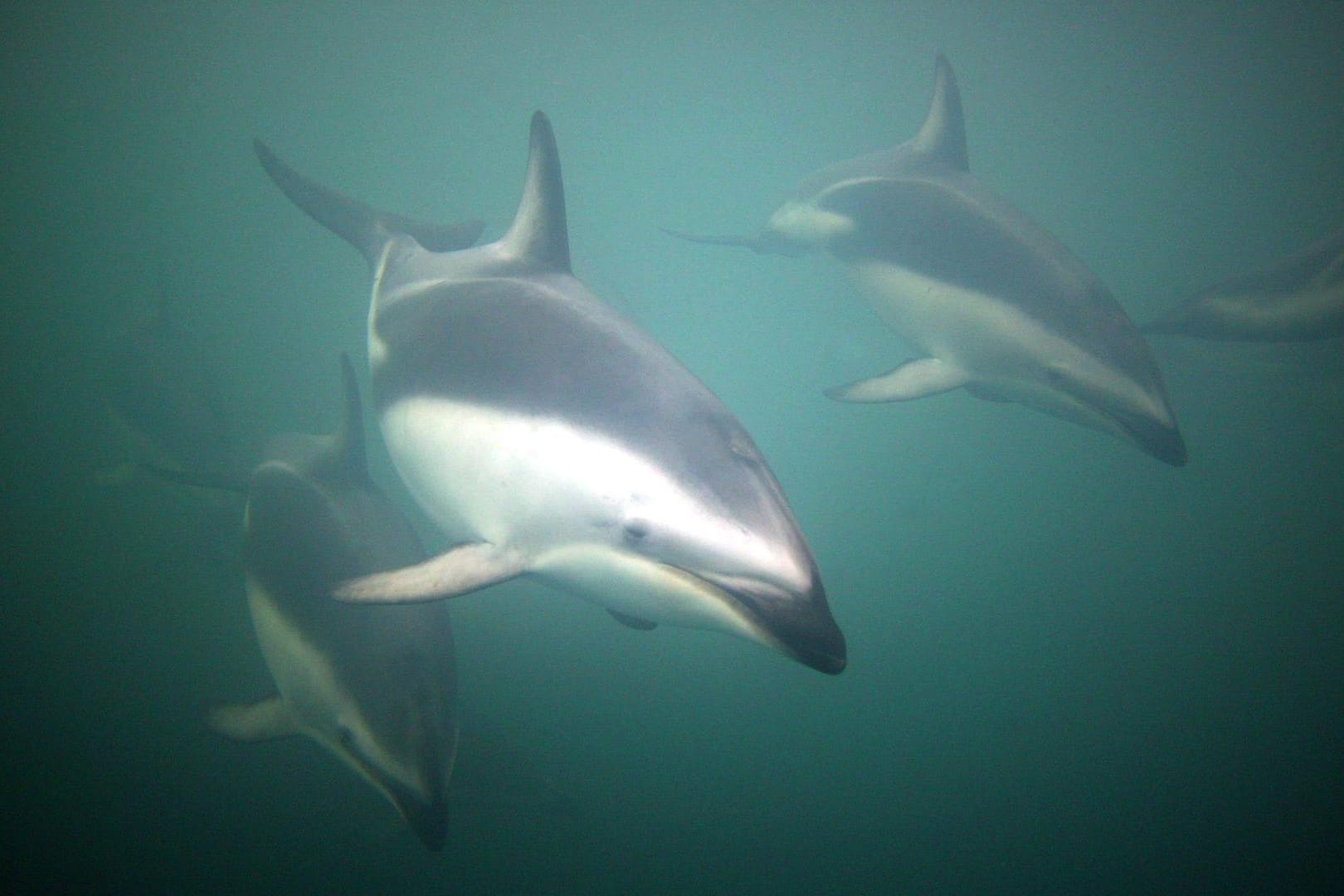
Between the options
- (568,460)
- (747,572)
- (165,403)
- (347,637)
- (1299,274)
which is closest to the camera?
(747,572)

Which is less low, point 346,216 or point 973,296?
point 973,296

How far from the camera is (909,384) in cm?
575

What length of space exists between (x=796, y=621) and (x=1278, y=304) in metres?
9.66

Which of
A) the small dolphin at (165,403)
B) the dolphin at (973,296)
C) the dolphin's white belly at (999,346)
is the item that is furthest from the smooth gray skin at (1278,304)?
the small dolphin at (165,403)

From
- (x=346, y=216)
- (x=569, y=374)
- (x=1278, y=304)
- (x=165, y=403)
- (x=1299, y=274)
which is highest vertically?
(x=1299, y=274)

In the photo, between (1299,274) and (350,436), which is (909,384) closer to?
(350,436)

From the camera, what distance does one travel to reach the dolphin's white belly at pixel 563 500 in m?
2.10

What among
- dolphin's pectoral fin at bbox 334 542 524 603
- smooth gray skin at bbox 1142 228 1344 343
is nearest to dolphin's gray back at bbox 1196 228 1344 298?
smooth gray skin at bbox 1142 228 1344 343

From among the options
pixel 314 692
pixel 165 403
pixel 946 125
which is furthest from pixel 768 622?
pixel 165 403

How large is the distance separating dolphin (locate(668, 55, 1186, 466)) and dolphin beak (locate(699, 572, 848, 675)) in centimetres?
388

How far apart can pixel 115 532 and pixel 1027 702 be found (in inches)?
560

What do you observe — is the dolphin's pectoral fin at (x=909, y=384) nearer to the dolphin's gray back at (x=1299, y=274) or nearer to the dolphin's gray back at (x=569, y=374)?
the dolphin's gray back at (x=569, y=374)

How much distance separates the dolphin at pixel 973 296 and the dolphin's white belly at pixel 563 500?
3.88m

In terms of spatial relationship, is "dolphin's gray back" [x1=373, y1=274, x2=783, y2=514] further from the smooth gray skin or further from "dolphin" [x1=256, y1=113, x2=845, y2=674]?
the smooth gray skin
